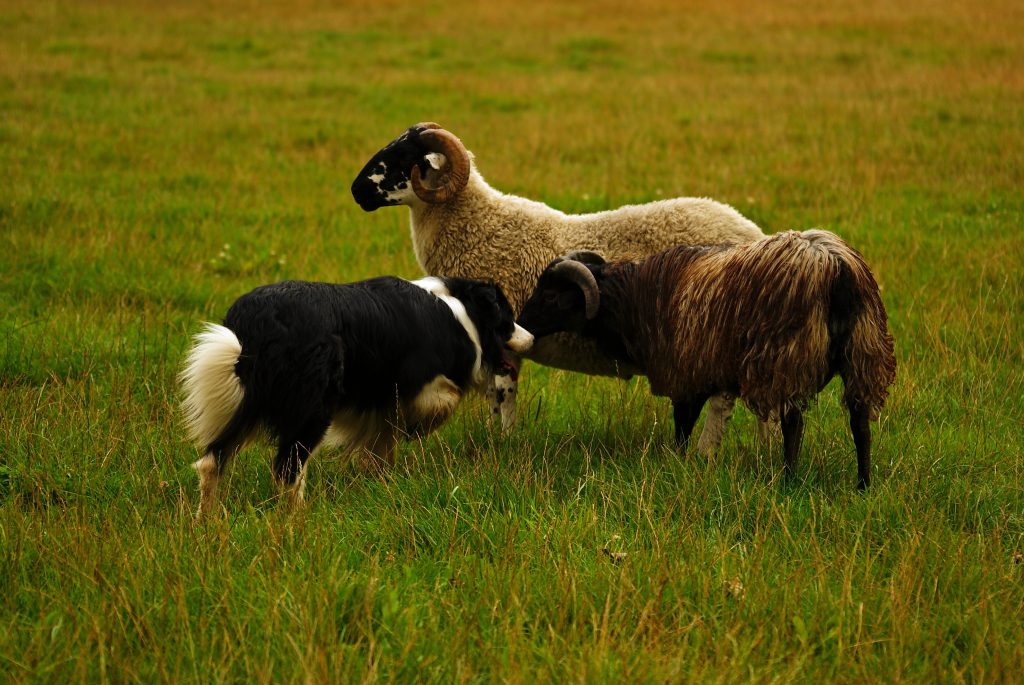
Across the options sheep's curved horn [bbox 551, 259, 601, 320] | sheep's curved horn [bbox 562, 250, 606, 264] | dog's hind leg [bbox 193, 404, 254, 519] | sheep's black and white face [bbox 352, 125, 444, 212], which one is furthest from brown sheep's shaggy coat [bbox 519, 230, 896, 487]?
dog's hind leg [bbox 193, 404, 254, 519]

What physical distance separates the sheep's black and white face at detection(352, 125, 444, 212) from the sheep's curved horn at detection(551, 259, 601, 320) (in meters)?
1.52

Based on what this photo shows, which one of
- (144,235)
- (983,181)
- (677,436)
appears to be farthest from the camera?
(983,181)

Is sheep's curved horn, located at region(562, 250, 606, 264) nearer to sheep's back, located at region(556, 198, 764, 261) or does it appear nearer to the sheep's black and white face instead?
sheep's back, located at region(556, 198, 764, 261)

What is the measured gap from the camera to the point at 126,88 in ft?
58.2

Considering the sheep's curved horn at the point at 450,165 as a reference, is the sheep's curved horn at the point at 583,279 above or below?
below

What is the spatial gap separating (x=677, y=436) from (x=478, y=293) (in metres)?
1.38

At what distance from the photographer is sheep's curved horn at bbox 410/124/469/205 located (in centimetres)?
727

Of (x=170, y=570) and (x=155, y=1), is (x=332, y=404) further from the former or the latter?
(x=155, y=1)

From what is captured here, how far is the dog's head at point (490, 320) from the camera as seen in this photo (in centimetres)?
601

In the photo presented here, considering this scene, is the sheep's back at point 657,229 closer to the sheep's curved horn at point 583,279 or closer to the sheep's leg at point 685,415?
the sheep's curved horn at point 583,279

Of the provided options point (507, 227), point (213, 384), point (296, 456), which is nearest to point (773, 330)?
point (296, 456)

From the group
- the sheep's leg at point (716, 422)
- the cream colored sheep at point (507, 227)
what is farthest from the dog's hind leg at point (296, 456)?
the sheep's leg at point (716, 422)

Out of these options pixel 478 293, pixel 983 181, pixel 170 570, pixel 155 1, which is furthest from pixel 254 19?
pixel 170 570

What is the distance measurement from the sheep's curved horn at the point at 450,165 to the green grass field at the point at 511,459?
147cm
